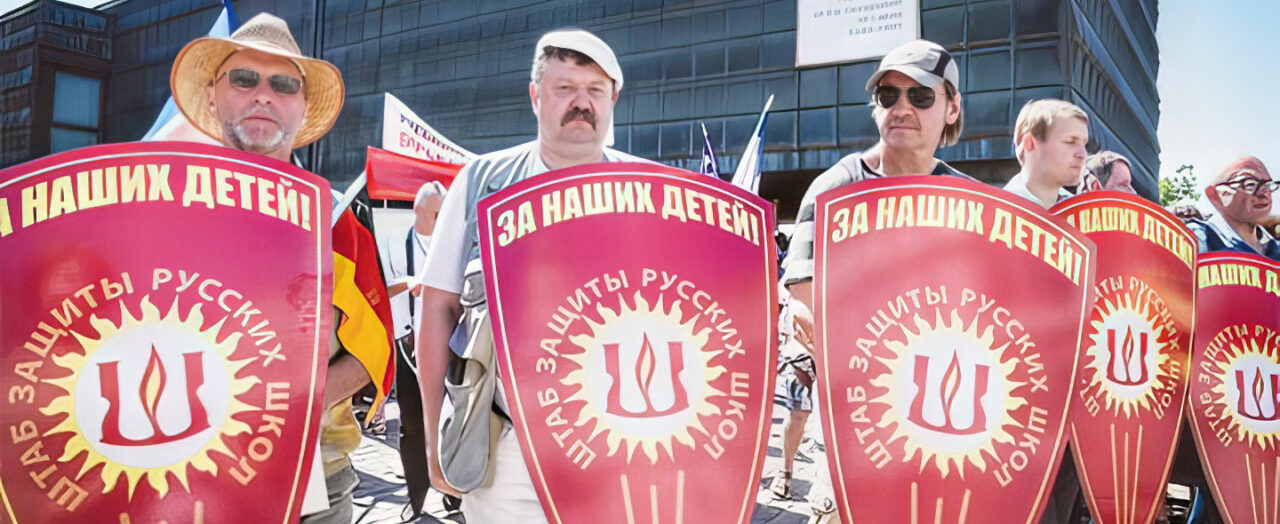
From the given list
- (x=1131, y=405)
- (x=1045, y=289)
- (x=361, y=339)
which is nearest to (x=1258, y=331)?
(x=1131, y=405)

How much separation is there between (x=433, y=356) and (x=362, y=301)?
0.69 ft

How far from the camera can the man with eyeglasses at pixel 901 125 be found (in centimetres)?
220

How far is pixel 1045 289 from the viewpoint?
217 cm

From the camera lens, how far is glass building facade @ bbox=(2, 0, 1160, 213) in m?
2.07

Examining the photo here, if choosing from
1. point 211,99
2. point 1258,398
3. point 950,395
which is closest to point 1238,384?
point 1258,398

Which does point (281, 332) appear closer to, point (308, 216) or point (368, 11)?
point (308, 216)

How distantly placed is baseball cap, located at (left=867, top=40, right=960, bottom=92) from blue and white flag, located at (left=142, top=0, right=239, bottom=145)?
170cm

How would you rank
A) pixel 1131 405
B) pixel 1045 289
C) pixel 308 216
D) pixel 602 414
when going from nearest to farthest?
pixel 308 216 → pixel 602 414 → pixel 1045 289 → pixel 1131 405

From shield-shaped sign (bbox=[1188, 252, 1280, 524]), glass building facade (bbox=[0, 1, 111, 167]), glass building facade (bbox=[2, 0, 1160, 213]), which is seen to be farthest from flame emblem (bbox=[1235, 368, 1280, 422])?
glass building facade (bbox=[0, 1, 111, 167])

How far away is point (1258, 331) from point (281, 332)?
124 inches

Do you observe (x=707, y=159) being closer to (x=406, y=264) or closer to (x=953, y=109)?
(x=953, y=109)

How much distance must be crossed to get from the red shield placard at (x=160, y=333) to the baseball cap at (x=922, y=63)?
1.54 m

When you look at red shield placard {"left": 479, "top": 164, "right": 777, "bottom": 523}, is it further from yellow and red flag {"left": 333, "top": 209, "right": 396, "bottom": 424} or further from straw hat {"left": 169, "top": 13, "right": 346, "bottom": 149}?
straw hat {"left": 169, "top": 13, "right": 346, "bottom": 149}

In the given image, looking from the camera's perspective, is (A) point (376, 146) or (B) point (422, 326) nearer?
(B) point (422, 326)
